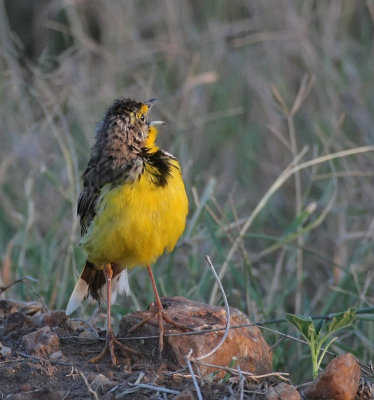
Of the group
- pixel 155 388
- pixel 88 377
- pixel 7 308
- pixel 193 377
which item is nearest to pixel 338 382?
pixel 193 377

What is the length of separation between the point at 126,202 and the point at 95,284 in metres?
1.00

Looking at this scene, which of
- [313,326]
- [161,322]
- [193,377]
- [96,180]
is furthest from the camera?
[96,180]

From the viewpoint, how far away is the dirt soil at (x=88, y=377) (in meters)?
3.75

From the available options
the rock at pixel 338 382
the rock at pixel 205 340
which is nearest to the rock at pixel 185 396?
the rock at pixel 205 340

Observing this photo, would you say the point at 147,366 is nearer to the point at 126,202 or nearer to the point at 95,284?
the point at 126,202

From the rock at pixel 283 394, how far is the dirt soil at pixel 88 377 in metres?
0.10

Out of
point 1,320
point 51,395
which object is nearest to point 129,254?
point 1,320

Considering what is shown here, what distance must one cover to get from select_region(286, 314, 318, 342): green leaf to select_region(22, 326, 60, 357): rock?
4.18ft

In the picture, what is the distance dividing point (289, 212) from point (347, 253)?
1.22m

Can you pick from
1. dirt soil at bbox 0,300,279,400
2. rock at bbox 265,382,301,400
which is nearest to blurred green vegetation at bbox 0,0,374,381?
dirt soil at bbox 0,300,279,400

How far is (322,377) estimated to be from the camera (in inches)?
147

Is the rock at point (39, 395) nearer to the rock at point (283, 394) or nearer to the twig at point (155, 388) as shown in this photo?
the twig at point (155, 388)

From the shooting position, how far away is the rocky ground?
373 cm

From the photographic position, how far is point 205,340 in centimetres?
425
